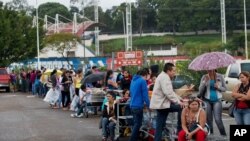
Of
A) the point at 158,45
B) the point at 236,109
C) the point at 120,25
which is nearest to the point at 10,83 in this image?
the point at 236,109

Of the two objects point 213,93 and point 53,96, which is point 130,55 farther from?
point 213,93

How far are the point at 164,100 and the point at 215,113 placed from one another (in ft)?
6.39

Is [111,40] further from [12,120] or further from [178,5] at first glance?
[12,120]

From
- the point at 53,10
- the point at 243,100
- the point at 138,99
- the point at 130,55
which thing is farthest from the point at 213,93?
the point at 53,10

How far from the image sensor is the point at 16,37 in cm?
5050

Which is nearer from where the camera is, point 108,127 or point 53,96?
point 108,127

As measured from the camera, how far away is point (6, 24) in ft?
167

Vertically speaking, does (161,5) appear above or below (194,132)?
above

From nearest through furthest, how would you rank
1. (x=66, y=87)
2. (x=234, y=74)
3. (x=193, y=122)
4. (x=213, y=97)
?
(x=193, y=122) < (x=213, y=97) < (x=234, y=74) < (x=66, y=87)

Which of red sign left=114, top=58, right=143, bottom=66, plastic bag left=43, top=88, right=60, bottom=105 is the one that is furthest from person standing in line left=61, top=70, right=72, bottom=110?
red sign left=114, top=58, right=143, bottom=66

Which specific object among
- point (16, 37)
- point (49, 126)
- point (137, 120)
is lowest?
point (49, 126)

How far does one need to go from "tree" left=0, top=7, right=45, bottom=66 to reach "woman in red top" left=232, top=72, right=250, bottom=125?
40.1 m

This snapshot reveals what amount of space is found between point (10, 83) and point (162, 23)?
8572cm

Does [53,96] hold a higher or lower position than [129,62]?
lower
